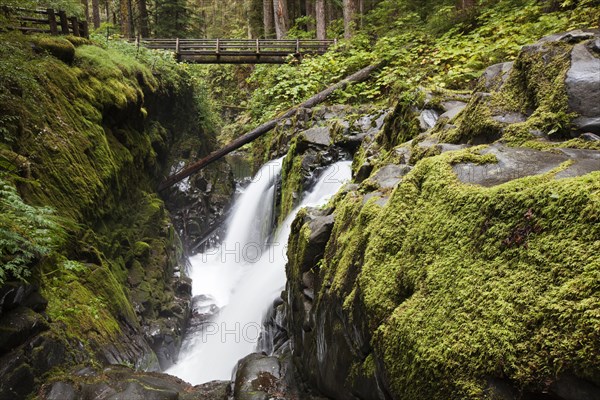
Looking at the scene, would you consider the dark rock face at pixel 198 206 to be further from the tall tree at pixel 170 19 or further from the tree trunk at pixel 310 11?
the tree trunk at pixel 310 11

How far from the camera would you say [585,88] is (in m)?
3.99

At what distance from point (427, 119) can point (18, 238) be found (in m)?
6.18

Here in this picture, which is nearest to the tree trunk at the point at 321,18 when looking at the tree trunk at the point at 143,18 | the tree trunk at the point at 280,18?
the tree trunk at the point at 280,18

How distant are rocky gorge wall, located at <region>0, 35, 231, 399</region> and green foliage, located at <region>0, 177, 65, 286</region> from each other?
0.38 ft

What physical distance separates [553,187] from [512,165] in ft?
3.14

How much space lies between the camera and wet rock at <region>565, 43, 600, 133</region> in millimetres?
3835

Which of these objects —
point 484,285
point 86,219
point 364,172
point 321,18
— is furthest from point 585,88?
point 321,18

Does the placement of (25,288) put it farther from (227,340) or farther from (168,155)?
(168,155)

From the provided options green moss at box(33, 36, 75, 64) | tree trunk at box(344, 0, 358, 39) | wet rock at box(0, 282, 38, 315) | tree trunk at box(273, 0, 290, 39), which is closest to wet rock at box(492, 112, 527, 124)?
wet rock at box(0, 282, 38, 315)

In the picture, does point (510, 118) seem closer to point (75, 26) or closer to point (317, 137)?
point (317, 137)

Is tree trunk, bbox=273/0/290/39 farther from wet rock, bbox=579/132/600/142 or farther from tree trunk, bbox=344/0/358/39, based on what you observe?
wet rock, bbox=579/132/600/142

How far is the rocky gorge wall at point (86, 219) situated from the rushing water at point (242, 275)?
0.76 metres

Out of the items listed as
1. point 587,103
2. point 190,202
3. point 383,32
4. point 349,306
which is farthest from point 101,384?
point 383,32

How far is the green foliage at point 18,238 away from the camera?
13.7 ft
